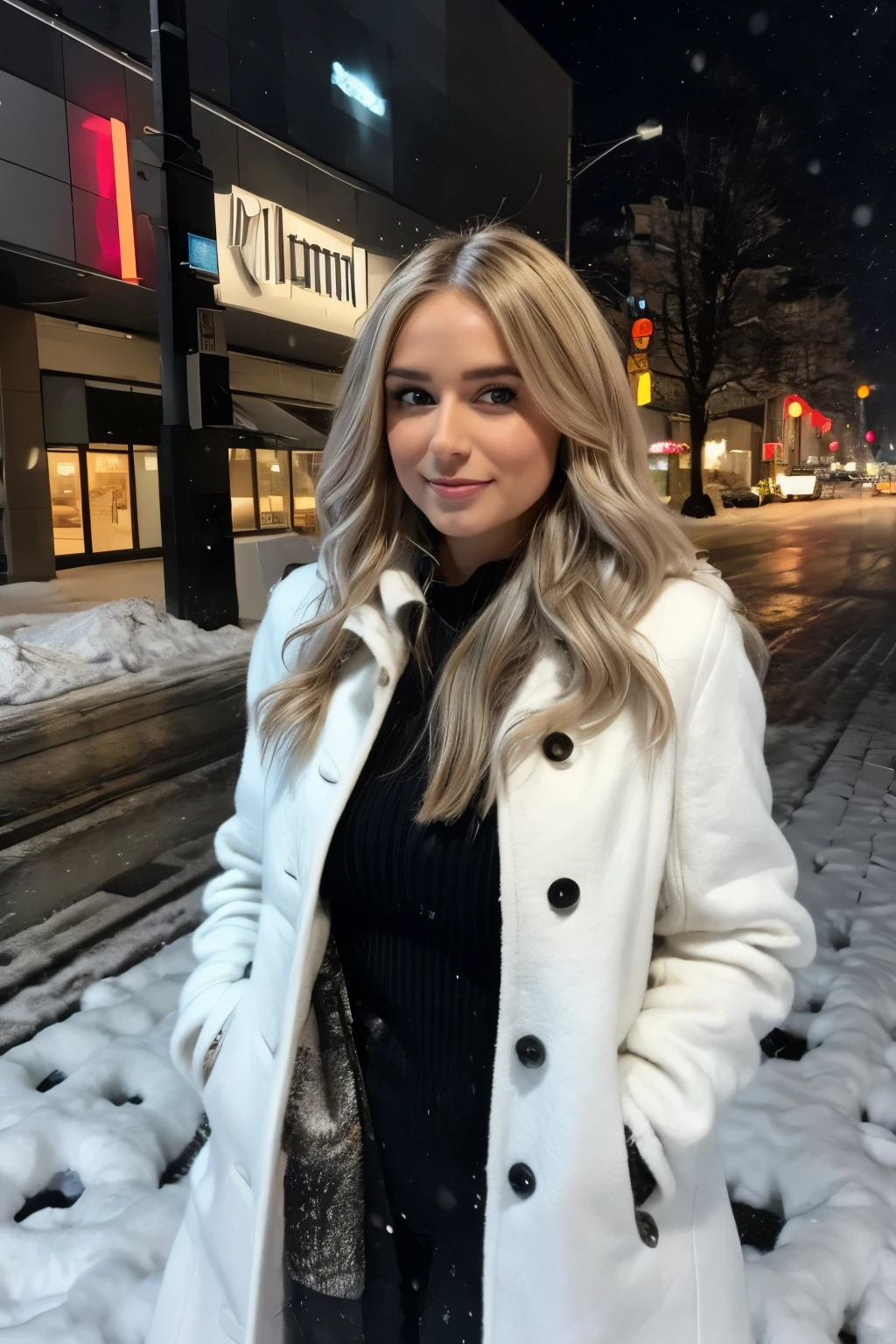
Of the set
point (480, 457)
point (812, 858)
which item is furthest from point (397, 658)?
point (812, 858)

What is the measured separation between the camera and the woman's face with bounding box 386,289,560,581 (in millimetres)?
1191

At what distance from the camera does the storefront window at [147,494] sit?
7.55 metres

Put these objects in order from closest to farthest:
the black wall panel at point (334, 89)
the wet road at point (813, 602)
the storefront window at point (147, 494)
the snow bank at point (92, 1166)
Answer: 1. the snow bank at point (92, 1166)
2. the wet road at point (813, 602)
3. the black wall panel at point (334, 89)
4. the storefront window at point (147, 494)

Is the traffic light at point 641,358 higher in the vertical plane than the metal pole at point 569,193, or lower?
lower

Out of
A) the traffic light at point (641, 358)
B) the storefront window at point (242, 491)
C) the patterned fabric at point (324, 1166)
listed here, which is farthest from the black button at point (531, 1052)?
the storefront window at point (242, 491)

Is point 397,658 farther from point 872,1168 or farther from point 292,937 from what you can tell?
point 872,1168

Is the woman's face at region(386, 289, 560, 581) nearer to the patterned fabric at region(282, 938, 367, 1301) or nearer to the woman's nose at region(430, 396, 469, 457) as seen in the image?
the woman's nose at region(430, 396, 469, 457)

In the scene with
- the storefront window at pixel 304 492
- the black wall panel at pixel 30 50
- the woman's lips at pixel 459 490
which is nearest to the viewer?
the woman's lips at pixel 459 490

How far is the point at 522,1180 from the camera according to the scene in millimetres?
1020

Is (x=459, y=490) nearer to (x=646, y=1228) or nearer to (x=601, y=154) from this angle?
(x=646, y=1228)

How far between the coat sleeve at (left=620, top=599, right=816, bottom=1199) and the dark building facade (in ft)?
12.5

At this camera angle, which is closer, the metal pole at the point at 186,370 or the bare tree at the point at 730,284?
the bare tree at the point at 730,284

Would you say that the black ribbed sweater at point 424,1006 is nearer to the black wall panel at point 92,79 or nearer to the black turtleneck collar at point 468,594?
the black turtleneck collar at point 468,594

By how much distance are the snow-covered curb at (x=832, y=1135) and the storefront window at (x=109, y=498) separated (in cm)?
654
